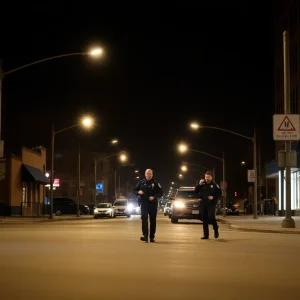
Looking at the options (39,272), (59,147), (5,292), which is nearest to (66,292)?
(5,292)

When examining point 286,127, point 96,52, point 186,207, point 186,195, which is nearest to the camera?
point 286,127

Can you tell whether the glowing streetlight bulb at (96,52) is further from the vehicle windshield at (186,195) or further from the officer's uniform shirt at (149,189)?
the officer's uniform shirt at (149,189)

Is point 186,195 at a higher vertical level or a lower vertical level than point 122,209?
higher

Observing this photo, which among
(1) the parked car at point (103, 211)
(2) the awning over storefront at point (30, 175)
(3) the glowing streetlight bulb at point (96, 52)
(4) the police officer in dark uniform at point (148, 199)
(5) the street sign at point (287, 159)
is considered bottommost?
(1) the parked car at point (103, 211)

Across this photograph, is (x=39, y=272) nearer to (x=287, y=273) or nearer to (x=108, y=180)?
(x=287, y=273)

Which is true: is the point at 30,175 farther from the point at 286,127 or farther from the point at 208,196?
the point at 208,196

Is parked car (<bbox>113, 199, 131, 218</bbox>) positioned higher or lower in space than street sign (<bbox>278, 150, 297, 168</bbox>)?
lower

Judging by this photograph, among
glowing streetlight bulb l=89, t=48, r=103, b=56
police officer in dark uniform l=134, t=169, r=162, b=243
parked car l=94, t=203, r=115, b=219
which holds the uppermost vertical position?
glowing streetlight bulb l=89, t=48, r=103, b=56

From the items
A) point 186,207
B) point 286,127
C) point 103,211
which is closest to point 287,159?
point 286,127

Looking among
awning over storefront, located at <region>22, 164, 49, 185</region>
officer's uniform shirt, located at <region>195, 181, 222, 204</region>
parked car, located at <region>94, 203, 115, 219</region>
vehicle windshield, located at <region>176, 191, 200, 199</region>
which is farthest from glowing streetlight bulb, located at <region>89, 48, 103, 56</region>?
awning over storefront, located at <region>22, 164, 49, 185</region>

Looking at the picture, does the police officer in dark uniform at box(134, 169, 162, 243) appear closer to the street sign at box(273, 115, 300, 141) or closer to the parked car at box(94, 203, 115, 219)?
the street sign at box(273, 115, 300, 141)

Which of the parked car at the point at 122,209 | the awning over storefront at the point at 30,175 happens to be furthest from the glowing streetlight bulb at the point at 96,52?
the parked car at the point at 122,209

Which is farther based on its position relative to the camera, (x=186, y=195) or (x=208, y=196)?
(x=186, y=195)

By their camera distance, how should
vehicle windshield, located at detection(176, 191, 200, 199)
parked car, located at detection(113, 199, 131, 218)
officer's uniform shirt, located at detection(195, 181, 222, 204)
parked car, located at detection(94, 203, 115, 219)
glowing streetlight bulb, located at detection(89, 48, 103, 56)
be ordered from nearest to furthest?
officer's uniform shirt, located at detection(195, 181, 222, 204) < glowing streetlight bulb, located at detection(89, 48, 103, 56) < vehicle windshield, located at detection(176, 191, 200, 199) < parked car, located at detection(94, 203, 115, 219) < parked car, located at detection(113, 199, 131, 218)
